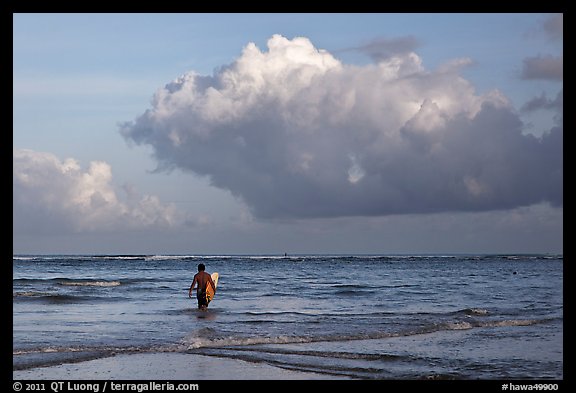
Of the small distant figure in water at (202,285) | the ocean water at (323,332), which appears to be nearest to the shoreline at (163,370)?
the ocean water at (323,332)

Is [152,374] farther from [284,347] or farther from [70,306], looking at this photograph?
[70,306]

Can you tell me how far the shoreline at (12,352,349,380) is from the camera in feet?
36.1

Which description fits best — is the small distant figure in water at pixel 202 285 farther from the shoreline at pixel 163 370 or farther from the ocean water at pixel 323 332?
the shoreline at pixel 163 370

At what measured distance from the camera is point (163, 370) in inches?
455

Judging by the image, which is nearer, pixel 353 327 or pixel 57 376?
pixel 57 376

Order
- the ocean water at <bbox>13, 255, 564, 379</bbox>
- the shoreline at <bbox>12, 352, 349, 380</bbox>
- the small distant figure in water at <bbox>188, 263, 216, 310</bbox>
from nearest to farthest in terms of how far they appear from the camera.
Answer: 1. the shoreline at <bbox>12, 352, 349, 380</bbox>
2. the ocean water at <bbox>13, 255, 564, 379</bbox>
3. the small distant figure in water at <bbox>188, 263, 216, 310</bbox>

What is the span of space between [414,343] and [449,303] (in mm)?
10870

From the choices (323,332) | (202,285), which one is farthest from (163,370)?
(202,285)

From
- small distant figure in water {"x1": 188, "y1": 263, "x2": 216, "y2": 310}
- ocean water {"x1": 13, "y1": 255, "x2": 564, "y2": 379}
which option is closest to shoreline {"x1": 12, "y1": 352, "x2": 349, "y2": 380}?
ocean water {"x1": 13, "y1": 255, "x2": 564, "y2": 379}

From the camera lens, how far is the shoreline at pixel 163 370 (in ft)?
36.1

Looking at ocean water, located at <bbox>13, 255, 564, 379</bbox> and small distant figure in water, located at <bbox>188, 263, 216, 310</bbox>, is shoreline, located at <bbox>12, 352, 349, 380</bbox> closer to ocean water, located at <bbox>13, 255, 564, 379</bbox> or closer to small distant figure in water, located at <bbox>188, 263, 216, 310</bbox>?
ocean water, located at <bbox>13, 255, 564, 379</bbox>
